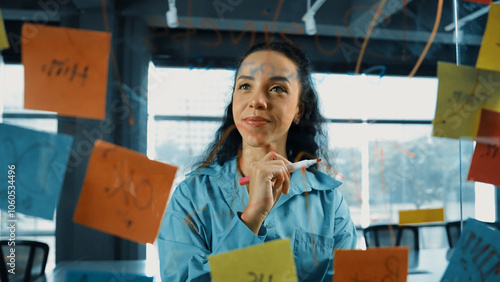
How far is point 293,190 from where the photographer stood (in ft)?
2.04

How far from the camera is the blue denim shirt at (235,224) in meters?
0.57

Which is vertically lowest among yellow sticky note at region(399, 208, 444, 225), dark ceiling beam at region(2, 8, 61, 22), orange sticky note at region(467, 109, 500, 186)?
yellow sticky note at region(399, 208, 444, 225)

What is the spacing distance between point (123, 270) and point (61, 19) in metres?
0.36

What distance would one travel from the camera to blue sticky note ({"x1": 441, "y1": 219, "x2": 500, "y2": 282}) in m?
0.69

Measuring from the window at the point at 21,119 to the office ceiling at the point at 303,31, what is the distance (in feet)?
0.11

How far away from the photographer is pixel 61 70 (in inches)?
20.7

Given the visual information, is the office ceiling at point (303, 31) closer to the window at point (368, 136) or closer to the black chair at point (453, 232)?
the window at point (368, 136)

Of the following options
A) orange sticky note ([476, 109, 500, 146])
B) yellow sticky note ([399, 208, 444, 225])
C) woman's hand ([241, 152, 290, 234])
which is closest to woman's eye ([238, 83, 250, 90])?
Answer: woman's hand ([241, 152, 290, 234])

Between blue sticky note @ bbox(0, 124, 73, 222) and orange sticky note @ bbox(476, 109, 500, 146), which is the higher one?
orange sticky note @ bbox(476, 109, 500, 146)

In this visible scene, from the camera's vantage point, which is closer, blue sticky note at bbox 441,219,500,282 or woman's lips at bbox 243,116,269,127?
woman's lips at bbox 243,116,269,127

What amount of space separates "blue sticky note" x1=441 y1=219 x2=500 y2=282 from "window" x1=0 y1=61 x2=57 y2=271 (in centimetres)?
65

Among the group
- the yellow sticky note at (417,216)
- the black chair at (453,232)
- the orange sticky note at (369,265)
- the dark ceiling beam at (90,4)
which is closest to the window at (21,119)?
the dark ceiling beam at (90,4)

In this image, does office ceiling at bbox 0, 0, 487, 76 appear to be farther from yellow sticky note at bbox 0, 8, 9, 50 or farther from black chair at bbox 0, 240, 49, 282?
black chair at bbox 0, 240, 49, 282

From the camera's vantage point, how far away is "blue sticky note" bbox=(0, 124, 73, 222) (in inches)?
21.2
